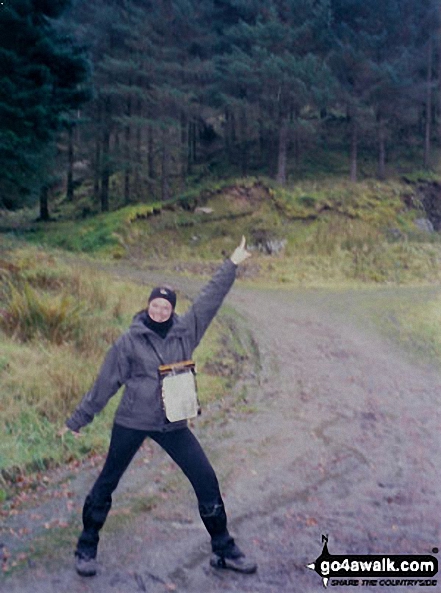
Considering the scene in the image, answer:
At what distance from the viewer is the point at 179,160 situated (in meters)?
16.0

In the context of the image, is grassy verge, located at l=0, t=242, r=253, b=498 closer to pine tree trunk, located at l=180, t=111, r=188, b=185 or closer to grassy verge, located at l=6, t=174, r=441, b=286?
grassy verge, located at l=6, t=174, r=441, b=286

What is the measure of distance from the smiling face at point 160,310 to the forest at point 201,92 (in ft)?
19.7

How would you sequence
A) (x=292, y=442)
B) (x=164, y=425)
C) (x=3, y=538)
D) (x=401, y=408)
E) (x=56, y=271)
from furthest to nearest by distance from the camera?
(x=56, y=271) < (x=401, y=408) < (x=292, y=442) < (x=3, y=538) < (x=164, y=425)

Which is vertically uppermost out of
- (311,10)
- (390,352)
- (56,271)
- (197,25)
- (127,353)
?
(311,10)

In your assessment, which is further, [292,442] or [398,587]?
[292,442]

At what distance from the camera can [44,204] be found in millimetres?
11008

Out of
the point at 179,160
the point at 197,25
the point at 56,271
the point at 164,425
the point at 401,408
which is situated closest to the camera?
the point at 164,425

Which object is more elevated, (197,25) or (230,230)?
(197,25)

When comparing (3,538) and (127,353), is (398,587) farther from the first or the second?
(3,538)

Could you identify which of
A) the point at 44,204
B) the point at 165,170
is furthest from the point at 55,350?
the point at 165,170

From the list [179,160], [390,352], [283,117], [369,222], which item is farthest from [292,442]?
[283,117]

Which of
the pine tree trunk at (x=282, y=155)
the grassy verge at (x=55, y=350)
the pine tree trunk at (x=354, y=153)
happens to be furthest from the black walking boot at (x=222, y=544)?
the pine tree trunk at (x=354, y=153)

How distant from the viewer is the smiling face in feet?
10.7

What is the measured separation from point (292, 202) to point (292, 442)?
1315 cm
